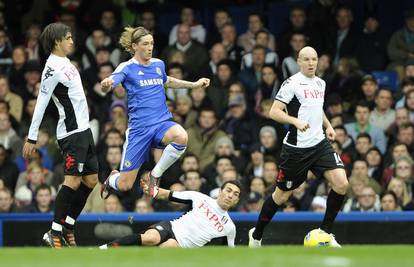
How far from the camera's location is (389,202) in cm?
1727

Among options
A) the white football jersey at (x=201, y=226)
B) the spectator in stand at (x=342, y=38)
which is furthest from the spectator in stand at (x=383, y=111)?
the white football jersey at (x=201, y=226)

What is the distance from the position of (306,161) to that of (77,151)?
249cm

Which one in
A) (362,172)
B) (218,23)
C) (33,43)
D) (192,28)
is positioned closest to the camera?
(362,172)

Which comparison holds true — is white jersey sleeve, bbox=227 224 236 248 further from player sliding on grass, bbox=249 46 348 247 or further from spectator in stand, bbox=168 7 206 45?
spectator in stand, bbox=168 7 206 45

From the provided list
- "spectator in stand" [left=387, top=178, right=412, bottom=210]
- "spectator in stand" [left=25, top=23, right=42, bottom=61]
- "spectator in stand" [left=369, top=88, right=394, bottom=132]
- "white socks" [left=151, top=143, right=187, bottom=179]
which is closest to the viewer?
"white socks" [left=151, top=143, right=187, bottom=179]

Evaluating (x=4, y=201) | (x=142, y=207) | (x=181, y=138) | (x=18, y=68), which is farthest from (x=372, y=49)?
(x=181, y=138)

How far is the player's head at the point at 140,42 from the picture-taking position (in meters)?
14.2

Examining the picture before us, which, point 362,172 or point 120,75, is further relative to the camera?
point 362,172

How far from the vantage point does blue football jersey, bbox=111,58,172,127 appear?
1430cm

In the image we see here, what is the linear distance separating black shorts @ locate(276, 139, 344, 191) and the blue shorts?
132 centimetres

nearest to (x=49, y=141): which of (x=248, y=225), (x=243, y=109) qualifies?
(x=243, y=109)

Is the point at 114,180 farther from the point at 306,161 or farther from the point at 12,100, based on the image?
the point at 12,100

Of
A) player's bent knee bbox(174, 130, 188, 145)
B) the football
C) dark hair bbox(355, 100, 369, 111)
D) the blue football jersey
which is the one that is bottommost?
the football

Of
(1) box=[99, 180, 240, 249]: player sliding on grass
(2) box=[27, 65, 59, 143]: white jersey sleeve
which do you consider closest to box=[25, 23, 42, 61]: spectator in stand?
(1) box=[99, 180, 240, 249]: player sliding on grass
